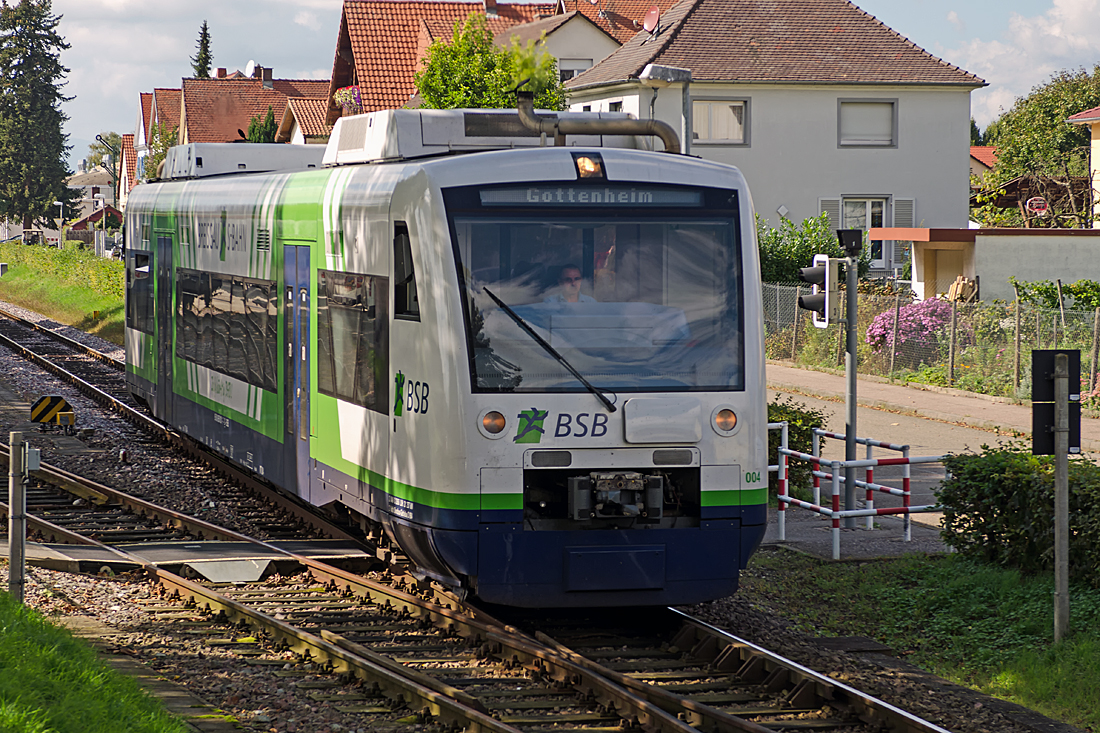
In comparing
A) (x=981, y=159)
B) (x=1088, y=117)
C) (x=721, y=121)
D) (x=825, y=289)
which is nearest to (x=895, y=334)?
(x=825, y=289)

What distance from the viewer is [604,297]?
A: 8992 millimetres

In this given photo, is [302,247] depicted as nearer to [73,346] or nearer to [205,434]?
[205,434]

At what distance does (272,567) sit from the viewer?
11305 millimetres

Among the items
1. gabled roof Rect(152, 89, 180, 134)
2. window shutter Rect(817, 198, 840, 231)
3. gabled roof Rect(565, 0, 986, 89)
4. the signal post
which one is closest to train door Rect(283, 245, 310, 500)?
the signal post

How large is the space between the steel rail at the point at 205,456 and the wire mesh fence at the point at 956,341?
1074 cm

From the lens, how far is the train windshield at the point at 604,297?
8.81 metres

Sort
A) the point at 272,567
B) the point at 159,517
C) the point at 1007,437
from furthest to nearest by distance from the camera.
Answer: the point at 1007,437 → the point at 159,517 → the point at 272,567

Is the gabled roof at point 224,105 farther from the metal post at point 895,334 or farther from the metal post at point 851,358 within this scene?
the metal post at point 851,358

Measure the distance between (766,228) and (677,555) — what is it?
32.2 meters

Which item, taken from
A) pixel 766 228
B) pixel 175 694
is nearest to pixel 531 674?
pixel 175 694

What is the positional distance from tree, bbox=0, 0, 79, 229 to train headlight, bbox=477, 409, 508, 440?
319 ft

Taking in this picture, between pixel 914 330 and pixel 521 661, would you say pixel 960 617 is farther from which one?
pixel 914 330

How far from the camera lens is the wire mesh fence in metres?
24.3

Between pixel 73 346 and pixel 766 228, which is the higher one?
pixel 766 228
